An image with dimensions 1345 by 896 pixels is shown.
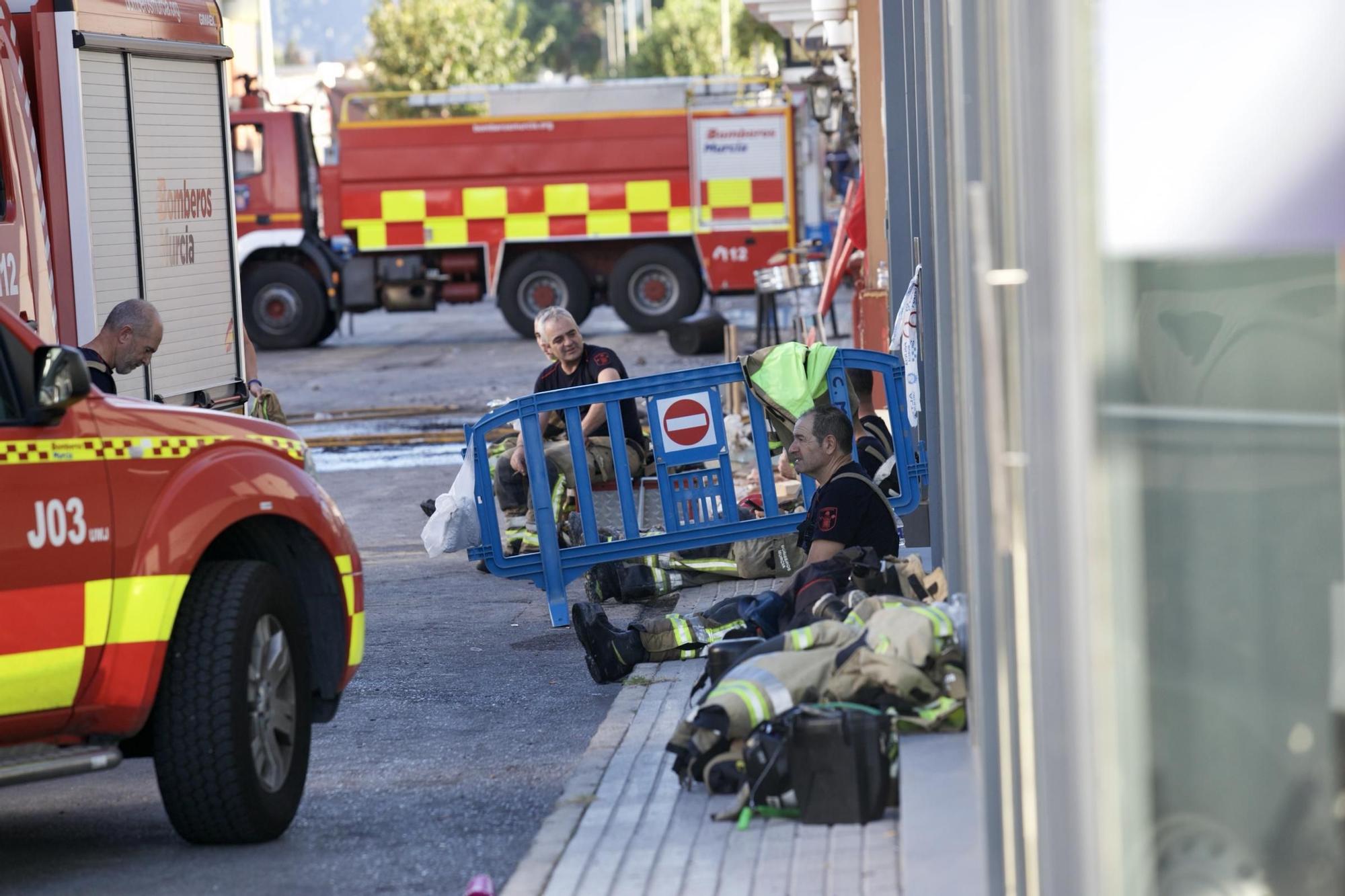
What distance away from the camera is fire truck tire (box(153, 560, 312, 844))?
4.93 metres

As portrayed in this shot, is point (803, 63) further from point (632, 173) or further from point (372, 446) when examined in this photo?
point (372, 446)

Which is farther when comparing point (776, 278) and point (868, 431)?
point (776, 278)

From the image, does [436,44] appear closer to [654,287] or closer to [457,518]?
[654,287]

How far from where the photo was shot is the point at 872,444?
8383 millimetres

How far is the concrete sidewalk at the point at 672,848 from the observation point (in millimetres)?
4523

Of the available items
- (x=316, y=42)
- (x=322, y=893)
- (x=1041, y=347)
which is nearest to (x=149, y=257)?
(x=322, y=893)

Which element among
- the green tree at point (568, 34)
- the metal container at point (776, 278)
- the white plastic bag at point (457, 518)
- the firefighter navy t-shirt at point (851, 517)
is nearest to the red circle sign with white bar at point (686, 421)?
the white plastic bag at point (457, 518)

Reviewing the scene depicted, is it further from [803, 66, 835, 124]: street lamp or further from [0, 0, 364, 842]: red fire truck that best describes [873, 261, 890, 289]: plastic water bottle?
[803, 66, 835, 124]: street lamp

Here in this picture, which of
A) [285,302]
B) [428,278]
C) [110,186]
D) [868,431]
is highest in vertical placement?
[110,186]

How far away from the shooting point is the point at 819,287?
679 inches

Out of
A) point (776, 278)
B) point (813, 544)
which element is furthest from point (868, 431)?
point (776, 278)

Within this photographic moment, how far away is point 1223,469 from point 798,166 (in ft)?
75.1

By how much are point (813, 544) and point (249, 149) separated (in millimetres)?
19163

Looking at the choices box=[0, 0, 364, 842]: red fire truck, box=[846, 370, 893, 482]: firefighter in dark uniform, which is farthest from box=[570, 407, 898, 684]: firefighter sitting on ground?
box=[0, 0, 364, 842]: red fire truck
